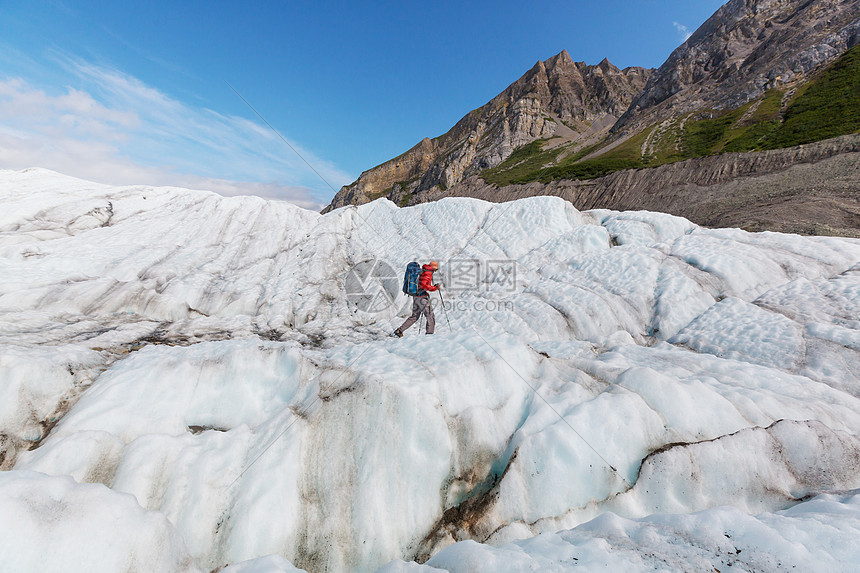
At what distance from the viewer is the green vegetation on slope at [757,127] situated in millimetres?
50578

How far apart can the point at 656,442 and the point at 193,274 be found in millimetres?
20945

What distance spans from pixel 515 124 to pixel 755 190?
123036 millimetres

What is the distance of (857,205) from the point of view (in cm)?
2856

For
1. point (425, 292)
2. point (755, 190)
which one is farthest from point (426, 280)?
point (755, 190)

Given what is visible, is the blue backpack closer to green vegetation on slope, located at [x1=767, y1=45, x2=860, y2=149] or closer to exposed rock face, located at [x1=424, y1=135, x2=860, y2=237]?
exposed rock face, located at [x1=424, y1=135, x2=860, y2=237]

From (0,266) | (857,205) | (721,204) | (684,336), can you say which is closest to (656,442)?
(684,336)

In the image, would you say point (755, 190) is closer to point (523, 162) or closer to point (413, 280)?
point (413, 280)

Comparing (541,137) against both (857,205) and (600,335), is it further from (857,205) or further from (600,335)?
(600,335)

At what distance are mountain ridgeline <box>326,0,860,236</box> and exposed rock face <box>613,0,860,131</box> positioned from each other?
329 mm

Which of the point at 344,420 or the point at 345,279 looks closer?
the point at 344,420

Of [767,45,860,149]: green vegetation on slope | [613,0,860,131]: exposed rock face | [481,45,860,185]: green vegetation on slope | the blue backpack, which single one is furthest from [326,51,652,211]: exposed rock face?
the blue backpack

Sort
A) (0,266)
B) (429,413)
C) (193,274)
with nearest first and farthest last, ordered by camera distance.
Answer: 1. (429,413)
2. (0,266)
3. (193,274)

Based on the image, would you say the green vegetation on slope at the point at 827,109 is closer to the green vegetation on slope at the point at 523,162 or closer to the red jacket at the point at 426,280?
the green vegetation on slope at the point at 523,162

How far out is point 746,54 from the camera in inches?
3538
